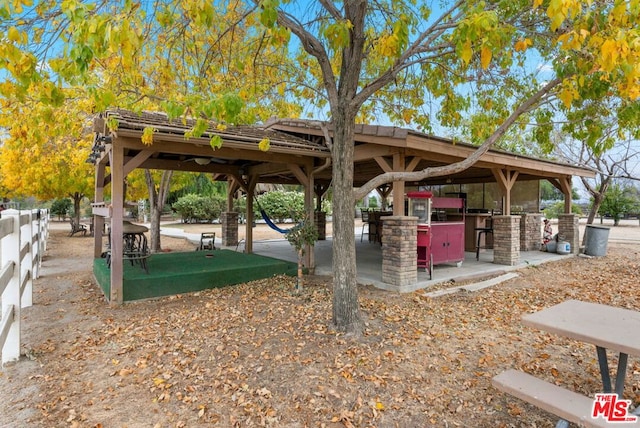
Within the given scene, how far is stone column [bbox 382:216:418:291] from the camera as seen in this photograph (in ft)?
19.2

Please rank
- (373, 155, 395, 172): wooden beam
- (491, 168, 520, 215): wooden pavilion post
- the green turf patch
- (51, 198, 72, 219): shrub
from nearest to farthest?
the green turf patch → (373, 155, 395, 172): wooden beam → (491, 168, 520, 215): wooden pavilion post → (51, 198, 72, 219): shrub

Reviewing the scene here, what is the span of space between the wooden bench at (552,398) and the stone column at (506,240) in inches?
246

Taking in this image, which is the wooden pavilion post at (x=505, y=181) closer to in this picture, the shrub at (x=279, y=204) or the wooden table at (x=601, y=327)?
the wooden table at (x=601, y=327)

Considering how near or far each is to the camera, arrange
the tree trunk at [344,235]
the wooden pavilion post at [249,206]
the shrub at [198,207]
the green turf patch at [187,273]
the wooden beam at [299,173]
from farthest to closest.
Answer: the shrub at [198,207], the wooden pavilion post at [249,206], the wooden beam at [299,173], the green turf patch at [187,273], the tree trunk at [344,235]

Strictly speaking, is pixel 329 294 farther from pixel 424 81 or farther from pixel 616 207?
pixel 616 207

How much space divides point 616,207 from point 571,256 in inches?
749

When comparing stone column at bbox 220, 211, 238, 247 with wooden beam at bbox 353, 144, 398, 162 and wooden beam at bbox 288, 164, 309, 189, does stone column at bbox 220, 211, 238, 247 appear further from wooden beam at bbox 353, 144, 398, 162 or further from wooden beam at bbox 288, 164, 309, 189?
wooden beam at bbox 353, 144, 398, 162

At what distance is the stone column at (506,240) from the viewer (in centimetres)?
800

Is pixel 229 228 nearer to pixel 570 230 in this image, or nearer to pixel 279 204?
pixel 570 230

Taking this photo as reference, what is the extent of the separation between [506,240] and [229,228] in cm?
767

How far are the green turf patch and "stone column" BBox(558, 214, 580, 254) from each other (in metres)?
8.27

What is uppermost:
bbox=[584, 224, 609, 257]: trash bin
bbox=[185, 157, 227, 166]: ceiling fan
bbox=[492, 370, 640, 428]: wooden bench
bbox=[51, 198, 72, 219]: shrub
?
bbox=[185, 157, 227, 166]: ceiling fan

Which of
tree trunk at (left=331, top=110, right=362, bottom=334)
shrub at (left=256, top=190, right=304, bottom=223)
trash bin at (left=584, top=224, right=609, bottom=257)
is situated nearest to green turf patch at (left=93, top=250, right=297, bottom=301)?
tree trunk at (left=331, top=110, right=362, bottom=334)

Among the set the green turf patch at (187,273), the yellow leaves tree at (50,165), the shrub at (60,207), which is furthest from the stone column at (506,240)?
the shrub at (60,207)
